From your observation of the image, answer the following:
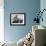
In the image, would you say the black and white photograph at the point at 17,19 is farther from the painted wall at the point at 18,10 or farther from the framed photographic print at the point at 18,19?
the painted wall at the point at 18,10

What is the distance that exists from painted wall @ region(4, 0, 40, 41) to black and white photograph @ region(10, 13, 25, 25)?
13 centimetres

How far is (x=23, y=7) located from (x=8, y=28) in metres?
1.08

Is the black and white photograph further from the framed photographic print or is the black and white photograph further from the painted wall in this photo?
the painted wall

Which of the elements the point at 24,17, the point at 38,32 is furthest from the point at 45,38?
the point at 24,17

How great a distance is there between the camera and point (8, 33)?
5.77m

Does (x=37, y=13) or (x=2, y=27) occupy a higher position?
(x=37, y=13)

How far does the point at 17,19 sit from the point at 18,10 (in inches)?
15.0

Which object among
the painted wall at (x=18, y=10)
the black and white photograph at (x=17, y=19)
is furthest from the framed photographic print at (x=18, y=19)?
the painted wall at (x=18, y=10)

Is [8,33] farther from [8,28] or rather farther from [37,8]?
[37,8]

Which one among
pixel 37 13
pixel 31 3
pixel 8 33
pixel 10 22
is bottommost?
pixel 8 33

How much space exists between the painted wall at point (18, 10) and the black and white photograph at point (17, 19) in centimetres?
13

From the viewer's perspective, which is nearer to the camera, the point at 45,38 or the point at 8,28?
the point at 45,38

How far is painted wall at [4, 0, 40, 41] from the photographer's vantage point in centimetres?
576

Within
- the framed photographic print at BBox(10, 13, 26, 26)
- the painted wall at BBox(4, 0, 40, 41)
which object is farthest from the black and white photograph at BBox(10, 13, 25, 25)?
the painted wall at BBox(4, 0, 40, 41)
